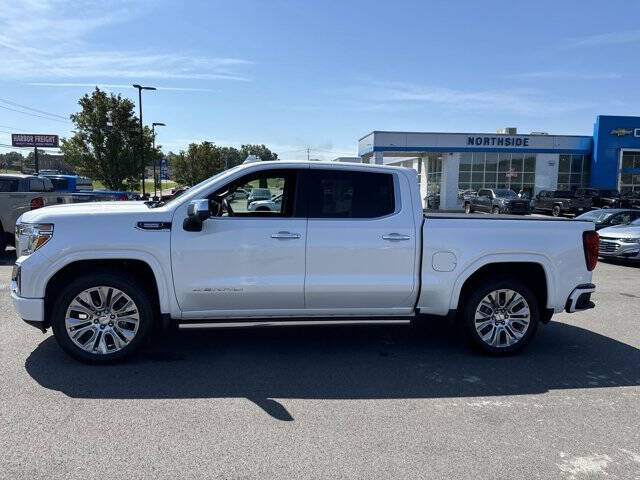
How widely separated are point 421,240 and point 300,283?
1.24 meters

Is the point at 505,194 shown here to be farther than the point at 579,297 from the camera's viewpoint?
Yes

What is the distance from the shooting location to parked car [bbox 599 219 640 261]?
1262 cm

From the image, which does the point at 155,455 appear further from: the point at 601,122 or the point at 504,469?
the point at 601,122

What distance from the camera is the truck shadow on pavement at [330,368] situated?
4402mm

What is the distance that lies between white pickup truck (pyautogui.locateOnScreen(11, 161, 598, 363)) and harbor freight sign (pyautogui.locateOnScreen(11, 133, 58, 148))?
223 feet

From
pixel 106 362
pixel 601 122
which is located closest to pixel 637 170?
pixel 601 122

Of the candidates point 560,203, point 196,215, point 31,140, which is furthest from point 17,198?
point 31,140

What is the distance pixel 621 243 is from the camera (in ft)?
42.1

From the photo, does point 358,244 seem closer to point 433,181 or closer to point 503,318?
point 503,318

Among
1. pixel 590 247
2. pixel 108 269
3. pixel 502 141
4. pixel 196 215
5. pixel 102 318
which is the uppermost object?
pixel 502 141

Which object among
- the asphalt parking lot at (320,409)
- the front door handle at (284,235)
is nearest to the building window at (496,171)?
the asphalt parking lot at (320,409)

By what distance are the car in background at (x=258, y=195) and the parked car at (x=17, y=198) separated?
813 cm

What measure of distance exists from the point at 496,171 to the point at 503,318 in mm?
37381

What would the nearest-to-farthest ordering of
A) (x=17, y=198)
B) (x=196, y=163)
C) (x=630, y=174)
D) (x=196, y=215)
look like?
1. (x=196, y=215)
2. (x=17, y=198)
3. (x=630, y=174)
4. (x=196, y=163)
